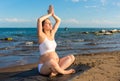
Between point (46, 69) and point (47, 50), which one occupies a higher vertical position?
point (47, 50)

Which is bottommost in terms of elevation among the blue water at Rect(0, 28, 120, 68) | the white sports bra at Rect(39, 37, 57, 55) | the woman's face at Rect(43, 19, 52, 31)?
the blue water at Rect(0, 28, 120, 68)

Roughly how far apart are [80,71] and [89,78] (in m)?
0.76

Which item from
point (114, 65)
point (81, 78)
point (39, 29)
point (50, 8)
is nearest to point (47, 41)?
point (39, 29)

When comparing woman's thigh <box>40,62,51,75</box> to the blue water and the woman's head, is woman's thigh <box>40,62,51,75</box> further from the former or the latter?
the blue water

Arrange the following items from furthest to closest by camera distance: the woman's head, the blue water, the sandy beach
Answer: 1. the blue water
2. the woman's head
3. the sandy beach

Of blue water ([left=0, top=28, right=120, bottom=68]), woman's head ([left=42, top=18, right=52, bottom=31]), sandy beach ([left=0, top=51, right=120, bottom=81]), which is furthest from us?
blue water ([left=0, top=28, right=120, bottom=68])

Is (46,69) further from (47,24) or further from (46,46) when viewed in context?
(47,24)

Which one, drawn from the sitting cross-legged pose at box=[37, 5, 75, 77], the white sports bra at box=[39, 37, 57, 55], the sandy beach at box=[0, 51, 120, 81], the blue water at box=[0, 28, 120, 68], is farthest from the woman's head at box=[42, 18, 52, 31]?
the blue water at box=[0, 28, 120, 68]

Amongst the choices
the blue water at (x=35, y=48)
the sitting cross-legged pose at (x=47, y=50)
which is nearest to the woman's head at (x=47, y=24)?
the sitting cross-legged pose at (x=47, y=50)

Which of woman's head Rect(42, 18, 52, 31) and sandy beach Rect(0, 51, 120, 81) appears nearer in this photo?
sandy beach Rect(0, 51, 120, 81)

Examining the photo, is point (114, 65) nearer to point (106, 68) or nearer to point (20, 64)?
point (106, 68)

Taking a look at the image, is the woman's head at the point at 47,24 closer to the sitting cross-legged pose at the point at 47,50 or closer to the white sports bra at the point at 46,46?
the sitting cross-legged pose at the point at 47,50

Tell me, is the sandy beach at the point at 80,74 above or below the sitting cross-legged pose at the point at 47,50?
below

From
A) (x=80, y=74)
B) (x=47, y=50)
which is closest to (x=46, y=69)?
(x=47, y=50)
